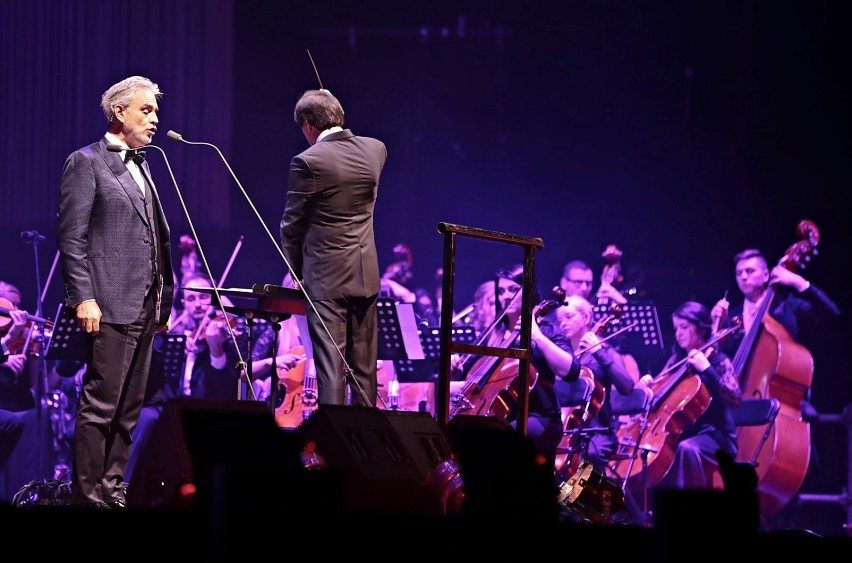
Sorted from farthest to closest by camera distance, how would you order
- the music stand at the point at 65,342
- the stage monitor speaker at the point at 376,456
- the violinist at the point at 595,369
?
the violinist at the point at 595,369, the music stand at the point at 65,342, the stage monitor speaker at the point at 376,456

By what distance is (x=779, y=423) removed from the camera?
25.3 ft

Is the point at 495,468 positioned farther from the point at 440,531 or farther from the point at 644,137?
the point at 644,137

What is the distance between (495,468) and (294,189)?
8.81 feet

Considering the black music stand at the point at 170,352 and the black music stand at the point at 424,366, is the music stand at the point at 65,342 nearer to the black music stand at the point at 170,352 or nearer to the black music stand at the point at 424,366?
the black music stand at the point at 170,352

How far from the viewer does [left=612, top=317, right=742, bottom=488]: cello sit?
7699 millimetres

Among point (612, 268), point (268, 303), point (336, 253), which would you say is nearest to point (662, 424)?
point (612, 268)

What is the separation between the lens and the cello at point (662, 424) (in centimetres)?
770

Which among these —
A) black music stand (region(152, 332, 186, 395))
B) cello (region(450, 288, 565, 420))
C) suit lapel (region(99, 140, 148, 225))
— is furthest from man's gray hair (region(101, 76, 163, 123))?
black music stand (region(152, 332, 186, 395))

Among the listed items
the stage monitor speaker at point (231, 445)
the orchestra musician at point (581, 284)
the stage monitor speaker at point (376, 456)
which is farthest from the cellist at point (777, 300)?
the stage monitor speaker at point (231, 445)

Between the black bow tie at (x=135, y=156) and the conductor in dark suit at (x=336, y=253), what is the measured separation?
67cm

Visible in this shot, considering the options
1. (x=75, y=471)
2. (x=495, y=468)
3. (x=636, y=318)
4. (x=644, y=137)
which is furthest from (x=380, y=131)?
(x=495, y=468)

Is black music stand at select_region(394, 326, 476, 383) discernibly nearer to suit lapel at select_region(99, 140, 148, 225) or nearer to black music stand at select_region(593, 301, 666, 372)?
black music stand at select_region(593, 301, 666, 372)

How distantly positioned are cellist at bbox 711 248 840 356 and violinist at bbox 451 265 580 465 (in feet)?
5.16

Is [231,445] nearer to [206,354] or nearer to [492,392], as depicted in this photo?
[492,392]
